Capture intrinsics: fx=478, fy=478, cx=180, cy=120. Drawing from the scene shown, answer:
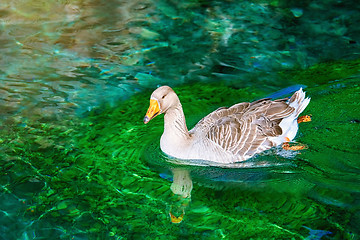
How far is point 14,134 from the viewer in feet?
26.9

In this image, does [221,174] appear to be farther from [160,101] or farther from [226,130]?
[160,101]

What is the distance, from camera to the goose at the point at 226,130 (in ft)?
23.5

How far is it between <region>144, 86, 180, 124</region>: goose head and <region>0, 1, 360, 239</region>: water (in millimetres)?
921

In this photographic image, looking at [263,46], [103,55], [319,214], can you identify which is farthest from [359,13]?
[319,214]

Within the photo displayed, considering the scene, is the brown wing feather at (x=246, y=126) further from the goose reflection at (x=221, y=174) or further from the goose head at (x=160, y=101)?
the goose head at (x=160, y=101)

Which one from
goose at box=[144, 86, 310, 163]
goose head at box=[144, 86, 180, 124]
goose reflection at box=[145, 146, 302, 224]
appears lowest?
goose reflection at box=[145, 146, 302, 224]

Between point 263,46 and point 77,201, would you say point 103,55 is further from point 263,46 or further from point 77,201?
point 77,201

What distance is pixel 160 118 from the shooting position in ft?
29.2

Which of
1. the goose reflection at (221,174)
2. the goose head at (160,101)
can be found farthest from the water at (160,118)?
the goose head at (160,101)

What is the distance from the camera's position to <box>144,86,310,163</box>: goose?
715 cm

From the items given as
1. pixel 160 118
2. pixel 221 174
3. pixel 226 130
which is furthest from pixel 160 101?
pixel 160 118

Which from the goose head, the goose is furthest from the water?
the goose head

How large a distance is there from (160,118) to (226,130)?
6.55 ft

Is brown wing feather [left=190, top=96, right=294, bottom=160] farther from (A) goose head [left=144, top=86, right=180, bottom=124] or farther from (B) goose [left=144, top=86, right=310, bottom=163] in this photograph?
(A) goose head [left=144, top=86, right=180, bottom=124]
